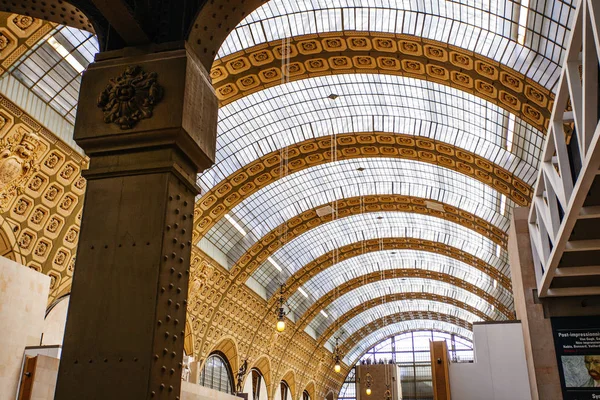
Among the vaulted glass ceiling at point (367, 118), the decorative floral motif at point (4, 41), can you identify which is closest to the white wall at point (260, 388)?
the vaulted glass ceiling at point (367, 118)

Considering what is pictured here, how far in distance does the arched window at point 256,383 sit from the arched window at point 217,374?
439 cm

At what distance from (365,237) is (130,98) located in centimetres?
4068

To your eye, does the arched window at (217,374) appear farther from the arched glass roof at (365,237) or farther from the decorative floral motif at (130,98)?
the decorative floral motif at (130,98)

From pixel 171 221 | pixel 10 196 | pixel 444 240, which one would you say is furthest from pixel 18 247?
pixel 444 240

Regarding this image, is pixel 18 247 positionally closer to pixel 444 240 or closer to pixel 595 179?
pixel 595 179

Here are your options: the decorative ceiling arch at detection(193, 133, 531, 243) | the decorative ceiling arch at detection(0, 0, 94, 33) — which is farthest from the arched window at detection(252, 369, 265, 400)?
the decorative ceiling arch at detection(0, 0, 94, 33)

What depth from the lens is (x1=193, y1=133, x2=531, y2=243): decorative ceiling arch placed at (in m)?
27.4

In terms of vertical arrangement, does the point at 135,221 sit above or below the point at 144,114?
below

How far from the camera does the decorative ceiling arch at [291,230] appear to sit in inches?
1455

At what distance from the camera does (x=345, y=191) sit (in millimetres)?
37094

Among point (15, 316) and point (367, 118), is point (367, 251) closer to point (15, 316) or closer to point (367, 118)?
point (367, 118)

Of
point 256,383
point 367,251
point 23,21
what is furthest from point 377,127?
point 256,383

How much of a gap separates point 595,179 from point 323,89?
62.9 ft

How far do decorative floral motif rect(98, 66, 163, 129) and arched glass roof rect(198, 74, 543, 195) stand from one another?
2162 centimetres
